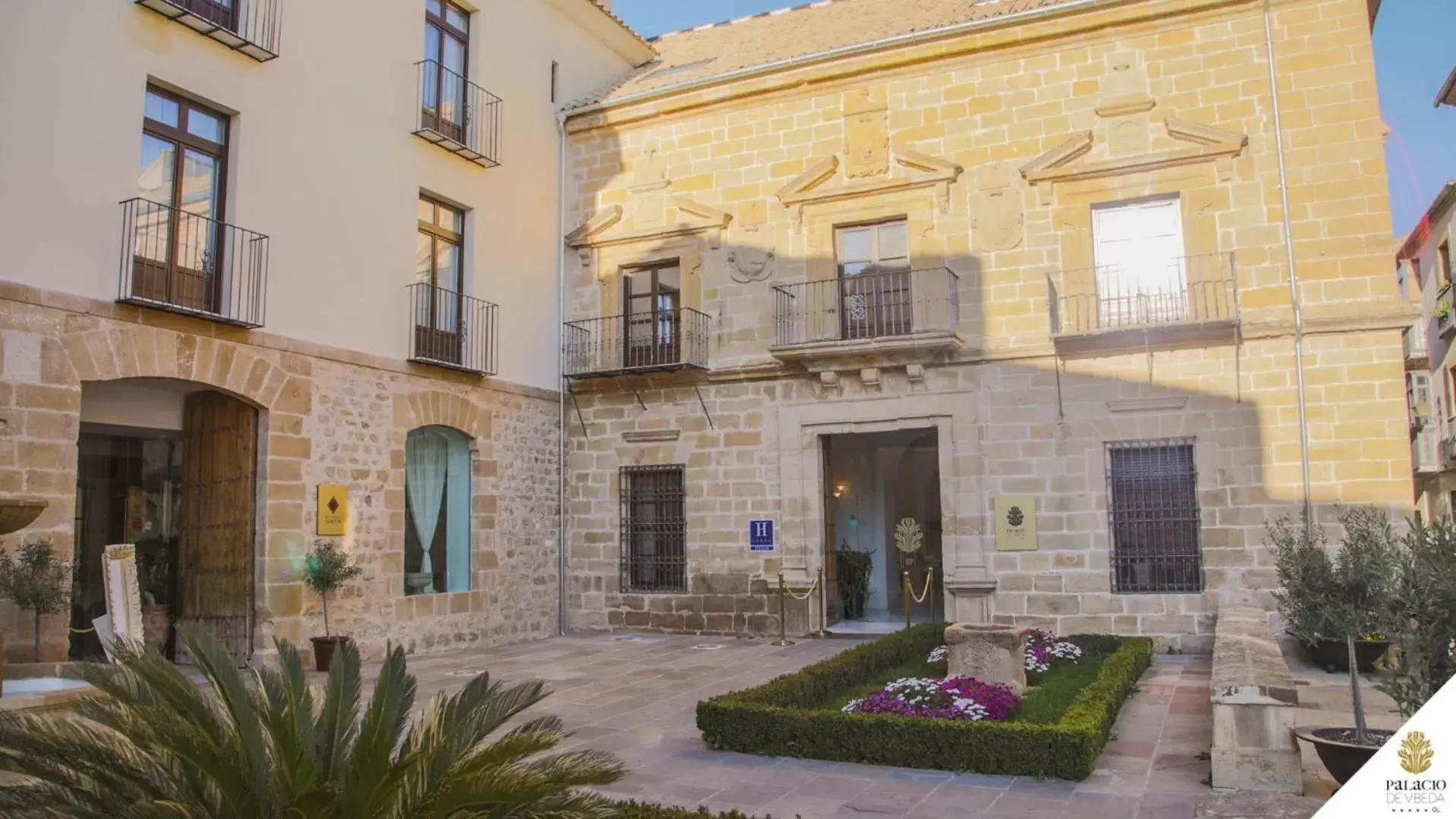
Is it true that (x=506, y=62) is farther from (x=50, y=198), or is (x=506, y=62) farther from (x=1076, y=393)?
(x=1076, y=393)

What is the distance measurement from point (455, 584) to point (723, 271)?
5367mm

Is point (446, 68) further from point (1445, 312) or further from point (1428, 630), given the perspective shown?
point (1445, 312)

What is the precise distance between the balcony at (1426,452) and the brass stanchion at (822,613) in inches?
460

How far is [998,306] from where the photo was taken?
12375 millimetres

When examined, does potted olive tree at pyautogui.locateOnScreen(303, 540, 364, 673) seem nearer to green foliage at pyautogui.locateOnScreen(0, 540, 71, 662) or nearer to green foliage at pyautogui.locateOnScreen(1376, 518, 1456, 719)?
green foliage at pyautogui.locateOnScreen(0, 540, 71, 662)

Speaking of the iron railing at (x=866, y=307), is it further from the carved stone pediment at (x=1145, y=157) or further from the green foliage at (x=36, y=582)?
the green foliage at (x=36, y=582)

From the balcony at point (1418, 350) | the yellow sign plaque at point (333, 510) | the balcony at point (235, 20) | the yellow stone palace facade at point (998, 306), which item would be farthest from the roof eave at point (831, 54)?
the balcony at point (1418, 350)

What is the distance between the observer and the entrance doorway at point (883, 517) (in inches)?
611

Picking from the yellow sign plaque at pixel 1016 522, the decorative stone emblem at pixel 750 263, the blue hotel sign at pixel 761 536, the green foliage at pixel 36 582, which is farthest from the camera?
the decorative stone emblem at pixel 750 263

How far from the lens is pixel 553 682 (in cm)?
970

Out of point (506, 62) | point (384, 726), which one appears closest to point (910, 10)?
point (506, 62)

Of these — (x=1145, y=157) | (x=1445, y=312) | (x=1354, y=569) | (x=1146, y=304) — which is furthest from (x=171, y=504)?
(x=1445, y=312)

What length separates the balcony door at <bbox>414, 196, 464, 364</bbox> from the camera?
12219 millimetres

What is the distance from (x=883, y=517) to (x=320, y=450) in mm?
9728
